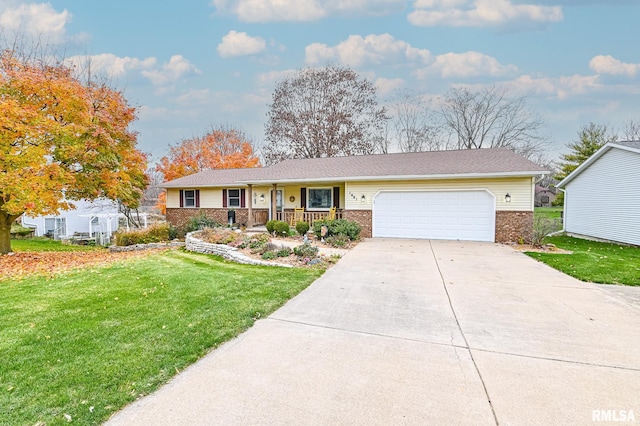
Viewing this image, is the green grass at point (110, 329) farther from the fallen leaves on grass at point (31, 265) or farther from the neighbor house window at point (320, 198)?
the neighbor house window at point (320, 198)

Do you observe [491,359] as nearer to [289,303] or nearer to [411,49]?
[289,303]

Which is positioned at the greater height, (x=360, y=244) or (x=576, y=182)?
(x=576, y=182)

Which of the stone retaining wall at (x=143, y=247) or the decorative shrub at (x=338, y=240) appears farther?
the stone retaining wall at (x=143, y=247)

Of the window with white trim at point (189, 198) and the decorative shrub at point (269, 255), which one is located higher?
the window with white trim at point (189, 198)

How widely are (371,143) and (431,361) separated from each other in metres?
25.0

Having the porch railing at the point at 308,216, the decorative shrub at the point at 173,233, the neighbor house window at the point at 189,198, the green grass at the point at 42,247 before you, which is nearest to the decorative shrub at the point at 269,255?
the porch railing at the point at 308,216

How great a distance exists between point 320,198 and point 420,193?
5315mm

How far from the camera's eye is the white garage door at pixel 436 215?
11.8 meters

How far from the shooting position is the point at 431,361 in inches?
121

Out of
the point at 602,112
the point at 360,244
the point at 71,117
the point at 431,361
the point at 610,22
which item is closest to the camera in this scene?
the point at 431,361

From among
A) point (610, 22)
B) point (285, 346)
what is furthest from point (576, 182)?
point (285, 346)

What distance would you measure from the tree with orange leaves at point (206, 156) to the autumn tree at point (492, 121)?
1799 centimetres

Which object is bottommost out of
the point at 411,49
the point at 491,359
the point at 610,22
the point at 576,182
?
the point at 491,359

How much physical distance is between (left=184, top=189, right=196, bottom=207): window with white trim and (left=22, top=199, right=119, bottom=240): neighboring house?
669cm
